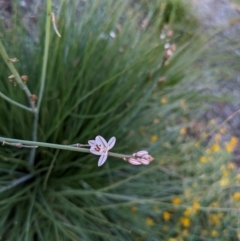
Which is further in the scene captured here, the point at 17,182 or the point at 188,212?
the point at 188,212

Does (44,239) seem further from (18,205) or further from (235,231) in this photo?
(235,231)

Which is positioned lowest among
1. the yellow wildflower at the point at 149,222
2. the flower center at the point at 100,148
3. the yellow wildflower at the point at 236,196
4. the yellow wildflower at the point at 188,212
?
the flower center at the point at 100,148

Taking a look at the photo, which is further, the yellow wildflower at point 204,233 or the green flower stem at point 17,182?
the yellow wildflower at point 204,233

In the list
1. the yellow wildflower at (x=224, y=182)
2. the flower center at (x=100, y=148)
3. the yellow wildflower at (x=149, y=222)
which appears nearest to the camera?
the flower center at (x=100, y=148)

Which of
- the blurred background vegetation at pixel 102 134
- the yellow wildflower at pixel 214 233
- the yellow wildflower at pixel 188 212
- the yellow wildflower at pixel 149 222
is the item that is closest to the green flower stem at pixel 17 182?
the blurred background vegetation at pixel 102 134

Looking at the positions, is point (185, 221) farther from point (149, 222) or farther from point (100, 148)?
point (100, 148)

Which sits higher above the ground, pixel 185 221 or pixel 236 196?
pixel 236 196

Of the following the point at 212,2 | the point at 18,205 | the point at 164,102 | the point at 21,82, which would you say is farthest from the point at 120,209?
the point at 212,2

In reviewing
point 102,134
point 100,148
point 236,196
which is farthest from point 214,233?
point 100,148

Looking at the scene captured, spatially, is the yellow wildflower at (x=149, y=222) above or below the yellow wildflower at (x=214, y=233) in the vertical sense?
below

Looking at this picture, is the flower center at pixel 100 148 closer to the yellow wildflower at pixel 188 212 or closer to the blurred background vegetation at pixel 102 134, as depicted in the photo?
the blurred background vegetation at pixel 102 134
